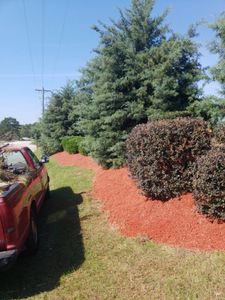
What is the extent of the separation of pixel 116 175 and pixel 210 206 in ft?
16.1

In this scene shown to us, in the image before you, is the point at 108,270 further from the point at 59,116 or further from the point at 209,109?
the point at 59,116

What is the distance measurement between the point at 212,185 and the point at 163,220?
1243 mm

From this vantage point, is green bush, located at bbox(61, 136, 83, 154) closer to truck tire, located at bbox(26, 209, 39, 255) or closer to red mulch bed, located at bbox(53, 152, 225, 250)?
red mulch bed, located at bbox(53, 152, 225, 250)

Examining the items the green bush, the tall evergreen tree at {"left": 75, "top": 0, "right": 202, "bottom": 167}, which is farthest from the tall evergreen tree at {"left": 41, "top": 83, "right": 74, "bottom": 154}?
the tall evergreen tree at {"left": 75, "top": 0, "right": 202, "bottom": 167}

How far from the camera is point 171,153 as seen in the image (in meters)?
6.53

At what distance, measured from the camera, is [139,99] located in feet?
34.5

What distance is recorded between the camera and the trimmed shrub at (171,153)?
6500 mm

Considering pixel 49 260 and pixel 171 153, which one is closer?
pixel 49 260

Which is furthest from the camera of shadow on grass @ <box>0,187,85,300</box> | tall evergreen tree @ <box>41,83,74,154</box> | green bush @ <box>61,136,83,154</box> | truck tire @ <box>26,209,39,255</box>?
tall evergreen tree @ <box>41,83,74,154</box>

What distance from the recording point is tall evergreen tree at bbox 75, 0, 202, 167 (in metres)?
10.2

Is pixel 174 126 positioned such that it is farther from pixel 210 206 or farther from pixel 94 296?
pixel 94 296

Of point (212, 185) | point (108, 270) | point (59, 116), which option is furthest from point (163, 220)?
point (59, 116)

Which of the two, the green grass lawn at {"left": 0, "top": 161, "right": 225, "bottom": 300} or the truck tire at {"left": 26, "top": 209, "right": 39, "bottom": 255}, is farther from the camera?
the truck tire at {"left": 26, "top": 209, "right": 39, "bottom": 255}

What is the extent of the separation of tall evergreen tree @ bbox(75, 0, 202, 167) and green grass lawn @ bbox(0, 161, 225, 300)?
455 cm
